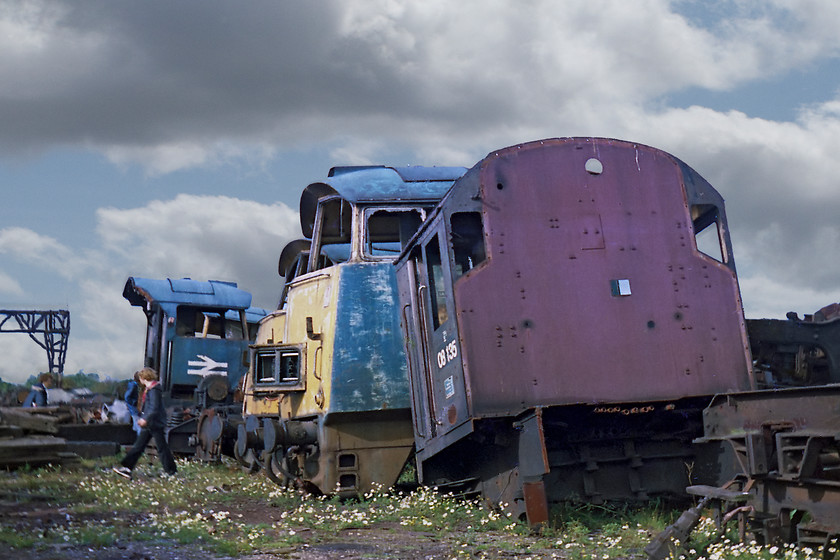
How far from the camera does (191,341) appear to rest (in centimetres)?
1728

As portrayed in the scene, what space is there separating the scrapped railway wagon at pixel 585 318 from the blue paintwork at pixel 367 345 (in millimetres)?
1395

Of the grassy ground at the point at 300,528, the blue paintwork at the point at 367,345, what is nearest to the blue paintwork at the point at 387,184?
the blue paintwork at the point at 367,345

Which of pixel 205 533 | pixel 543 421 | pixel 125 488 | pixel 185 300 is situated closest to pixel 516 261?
pixel 543 421

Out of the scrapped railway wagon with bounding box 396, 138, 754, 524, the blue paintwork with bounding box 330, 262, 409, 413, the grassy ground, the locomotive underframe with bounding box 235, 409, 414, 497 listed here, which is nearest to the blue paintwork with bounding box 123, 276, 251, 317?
the grassy ground

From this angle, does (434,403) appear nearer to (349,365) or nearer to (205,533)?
(349,365)

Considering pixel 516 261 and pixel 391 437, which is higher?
pixel 516 261

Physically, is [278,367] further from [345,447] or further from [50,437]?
[50,437]

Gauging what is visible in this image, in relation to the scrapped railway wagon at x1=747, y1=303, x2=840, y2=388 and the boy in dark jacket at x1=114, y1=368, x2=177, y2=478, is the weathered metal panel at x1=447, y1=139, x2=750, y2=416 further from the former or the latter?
the boy in dark jacket at x1=114, y1=368, x2=177, y2=478

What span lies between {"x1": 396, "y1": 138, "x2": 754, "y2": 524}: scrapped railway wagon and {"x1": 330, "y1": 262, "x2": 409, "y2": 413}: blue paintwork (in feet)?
4.58

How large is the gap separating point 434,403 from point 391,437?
1.39 meters

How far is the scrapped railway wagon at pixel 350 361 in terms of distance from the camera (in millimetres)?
9094

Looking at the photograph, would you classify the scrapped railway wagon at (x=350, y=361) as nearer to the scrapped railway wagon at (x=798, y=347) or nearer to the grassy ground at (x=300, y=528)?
the grassy ground at (x=300, y=528)

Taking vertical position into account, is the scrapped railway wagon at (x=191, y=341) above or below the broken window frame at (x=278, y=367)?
above

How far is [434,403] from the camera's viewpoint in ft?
26.4
